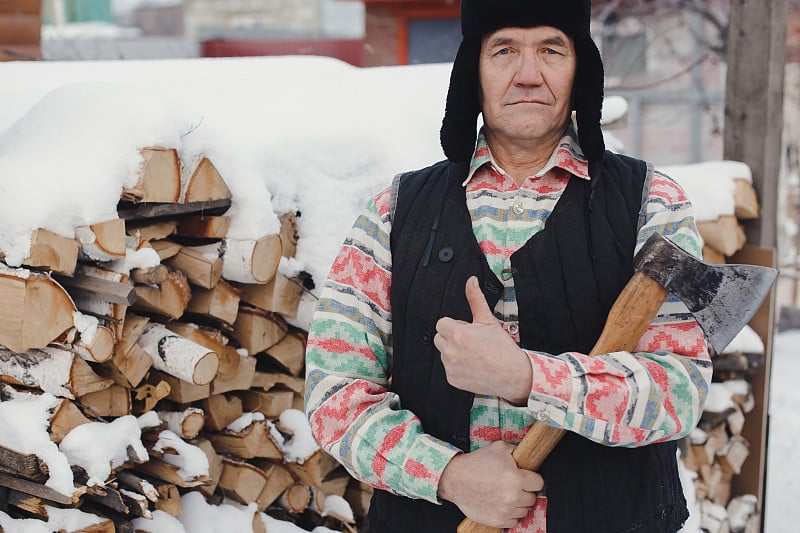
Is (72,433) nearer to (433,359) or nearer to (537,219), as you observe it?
(433,359)

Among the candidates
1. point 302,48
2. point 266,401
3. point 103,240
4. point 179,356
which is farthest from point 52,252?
point 302,48

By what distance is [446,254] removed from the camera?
67.9 inches

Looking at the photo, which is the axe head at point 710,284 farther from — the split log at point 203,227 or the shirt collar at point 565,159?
the split log at point 203,227

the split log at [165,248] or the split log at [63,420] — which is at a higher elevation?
the split log at [165,248]

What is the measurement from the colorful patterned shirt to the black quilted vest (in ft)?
0.12

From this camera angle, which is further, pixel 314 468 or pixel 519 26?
pixel 314 468

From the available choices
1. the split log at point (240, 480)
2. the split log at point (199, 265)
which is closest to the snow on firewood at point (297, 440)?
the split log at point (240, 480)

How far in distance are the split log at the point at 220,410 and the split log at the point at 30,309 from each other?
61 cm

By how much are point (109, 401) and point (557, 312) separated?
1388mm

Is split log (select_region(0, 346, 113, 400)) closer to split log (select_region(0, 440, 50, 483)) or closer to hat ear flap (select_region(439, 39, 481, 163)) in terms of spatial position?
split log (select_region(0, 440, 50, 483))

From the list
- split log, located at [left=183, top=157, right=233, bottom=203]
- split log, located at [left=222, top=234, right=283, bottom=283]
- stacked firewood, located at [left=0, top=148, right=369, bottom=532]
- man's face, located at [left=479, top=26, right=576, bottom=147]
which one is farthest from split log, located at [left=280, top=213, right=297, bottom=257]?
man's face, located at [left=479, top=26, right=576, bottom=147]

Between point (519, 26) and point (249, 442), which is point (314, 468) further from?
point (519, 26)

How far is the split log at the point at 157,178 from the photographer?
2381mm

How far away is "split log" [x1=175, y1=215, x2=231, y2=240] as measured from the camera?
264 cm
